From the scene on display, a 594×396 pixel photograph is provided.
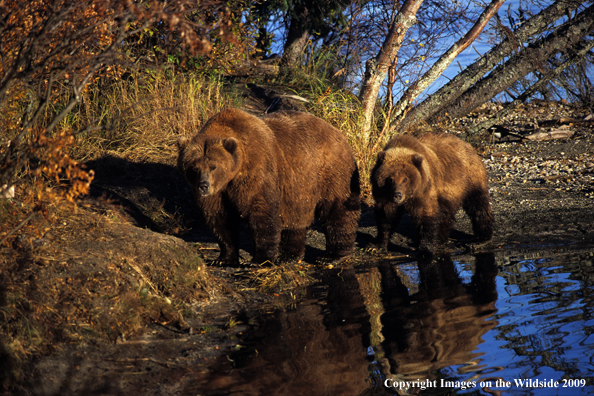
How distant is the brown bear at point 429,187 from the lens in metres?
7.23

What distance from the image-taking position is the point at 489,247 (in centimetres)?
763

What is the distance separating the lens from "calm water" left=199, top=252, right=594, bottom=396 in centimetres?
344

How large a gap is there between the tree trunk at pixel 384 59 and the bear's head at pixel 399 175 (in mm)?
3458

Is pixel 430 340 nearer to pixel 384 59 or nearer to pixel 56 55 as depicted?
pixel 56 55

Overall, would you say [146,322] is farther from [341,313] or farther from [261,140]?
[261,140]

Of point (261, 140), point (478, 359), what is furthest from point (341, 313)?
point (261, 140)

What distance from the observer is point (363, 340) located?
419 cm

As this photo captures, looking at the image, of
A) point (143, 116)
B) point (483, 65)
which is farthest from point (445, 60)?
point (143, 116)

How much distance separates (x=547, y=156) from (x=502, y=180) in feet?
7.57

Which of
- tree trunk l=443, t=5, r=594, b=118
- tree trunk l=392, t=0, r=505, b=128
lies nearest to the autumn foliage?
tree trunk l=392, t=0, r=505, b=128

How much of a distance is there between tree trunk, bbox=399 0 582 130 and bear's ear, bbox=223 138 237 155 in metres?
7.37

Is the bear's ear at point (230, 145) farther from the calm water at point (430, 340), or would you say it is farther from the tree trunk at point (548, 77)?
the tree trunk at point (548, 77)

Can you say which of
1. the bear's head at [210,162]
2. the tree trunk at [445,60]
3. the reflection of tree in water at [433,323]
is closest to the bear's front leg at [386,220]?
the reflection of tree in water at [433,323]

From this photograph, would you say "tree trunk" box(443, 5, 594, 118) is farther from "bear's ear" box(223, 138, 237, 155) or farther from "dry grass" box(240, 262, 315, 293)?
"bear's ear" box(223, 138, 237, 155)
